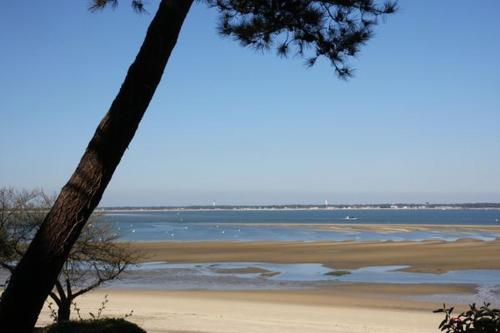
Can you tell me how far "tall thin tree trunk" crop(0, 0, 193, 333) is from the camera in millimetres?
4469

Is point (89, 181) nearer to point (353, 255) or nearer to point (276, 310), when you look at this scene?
point (276, 310)

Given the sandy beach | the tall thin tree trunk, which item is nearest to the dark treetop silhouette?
the tall thin tree trunk

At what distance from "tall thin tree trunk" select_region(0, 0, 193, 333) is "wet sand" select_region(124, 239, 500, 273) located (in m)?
25.1

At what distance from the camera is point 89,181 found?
471cm

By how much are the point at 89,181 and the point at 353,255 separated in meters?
33.4

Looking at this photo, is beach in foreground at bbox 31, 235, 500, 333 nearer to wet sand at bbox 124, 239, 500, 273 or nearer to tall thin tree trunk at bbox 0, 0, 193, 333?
wet sand at bbox 124, 239, 500, 273

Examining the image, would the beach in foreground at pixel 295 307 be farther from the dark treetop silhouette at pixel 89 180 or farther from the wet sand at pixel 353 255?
the dark treetop silhouette at pixel 89 180

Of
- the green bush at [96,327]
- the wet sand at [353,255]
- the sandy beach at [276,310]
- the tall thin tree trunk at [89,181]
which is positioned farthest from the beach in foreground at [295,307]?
the tall thin tree trunk at [89,181]

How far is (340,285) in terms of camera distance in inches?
941

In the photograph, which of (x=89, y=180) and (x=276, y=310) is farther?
(x=276, y=310)

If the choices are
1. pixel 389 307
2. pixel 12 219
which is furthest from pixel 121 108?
pixel 389 307

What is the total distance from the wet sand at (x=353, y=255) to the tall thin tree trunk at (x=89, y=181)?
2512 centimetres

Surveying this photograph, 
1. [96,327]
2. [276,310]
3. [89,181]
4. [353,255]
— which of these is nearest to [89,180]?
[89,181]

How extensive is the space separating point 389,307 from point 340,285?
5.50 metres
